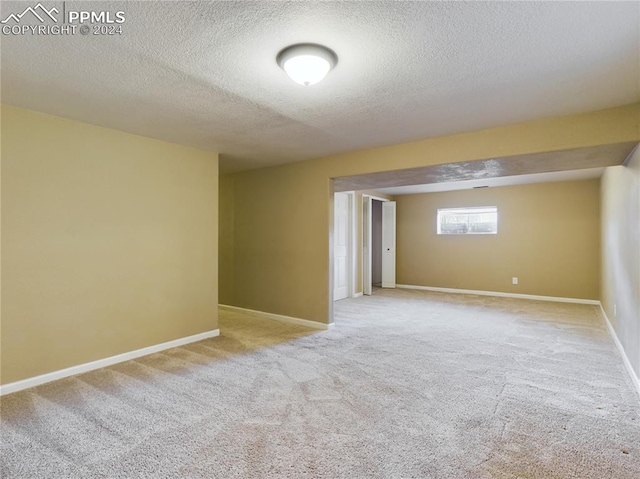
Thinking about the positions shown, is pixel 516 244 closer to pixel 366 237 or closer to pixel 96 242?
pixel 366 237

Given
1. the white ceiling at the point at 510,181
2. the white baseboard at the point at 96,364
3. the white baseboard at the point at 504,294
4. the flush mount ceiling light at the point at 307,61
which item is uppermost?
the white ceiling at the point at 510,181

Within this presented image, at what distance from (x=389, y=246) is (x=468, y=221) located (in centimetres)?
192

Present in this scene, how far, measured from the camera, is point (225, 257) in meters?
5.81

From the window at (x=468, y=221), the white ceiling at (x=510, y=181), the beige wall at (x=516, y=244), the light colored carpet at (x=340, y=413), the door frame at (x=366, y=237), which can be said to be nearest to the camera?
the light colored carpet at (x=340, y=413)

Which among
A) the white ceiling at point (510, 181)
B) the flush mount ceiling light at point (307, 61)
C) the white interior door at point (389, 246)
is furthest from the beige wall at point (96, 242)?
the white interior door at point (389, 246)

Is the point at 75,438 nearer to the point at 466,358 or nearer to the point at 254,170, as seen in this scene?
the point at 466,358

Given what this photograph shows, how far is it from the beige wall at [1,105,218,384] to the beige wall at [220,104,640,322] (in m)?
1.09

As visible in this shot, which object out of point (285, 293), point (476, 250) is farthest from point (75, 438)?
point (476, 250)

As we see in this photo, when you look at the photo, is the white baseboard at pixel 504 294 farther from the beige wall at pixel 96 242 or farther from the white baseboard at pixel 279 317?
the beige wall at pixel 96 242

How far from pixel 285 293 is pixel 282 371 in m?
1.98

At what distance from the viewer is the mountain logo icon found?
1624mm

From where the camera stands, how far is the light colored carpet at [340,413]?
6.06 feet

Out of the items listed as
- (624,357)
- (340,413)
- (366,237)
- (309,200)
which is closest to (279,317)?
(309,200)

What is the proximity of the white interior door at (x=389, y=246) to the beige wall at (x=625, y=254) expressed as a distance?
14.5 ft
